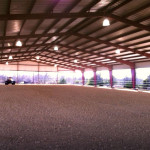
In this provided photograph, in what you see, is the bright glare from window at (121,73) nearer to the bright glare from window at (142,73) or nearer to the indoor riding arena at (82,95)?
the indoor riding arena at (82,95)

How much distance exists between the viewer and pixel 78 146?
2.96 m

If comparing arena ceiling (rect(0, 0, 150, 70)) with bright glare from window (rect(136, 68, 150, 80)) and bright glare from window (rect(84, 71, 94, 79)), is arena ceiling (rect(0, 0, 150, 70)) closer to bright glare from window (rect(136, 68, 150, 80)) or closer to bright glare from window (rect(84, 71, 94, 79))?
bright glare from window (rect(136, 68, 150, 80))

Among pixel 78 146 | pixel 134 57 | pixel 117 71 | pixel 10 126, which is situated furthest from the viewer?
pixel 117 71

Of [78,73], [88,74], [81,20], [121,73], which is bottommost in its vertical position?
[121,73]

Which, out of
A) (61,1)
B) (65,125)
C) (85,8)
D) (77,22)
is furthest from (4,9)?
(65,125)

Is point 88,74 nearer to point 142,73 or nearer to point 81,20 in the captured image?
point 142,73

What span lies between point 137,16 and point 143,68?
536 inches

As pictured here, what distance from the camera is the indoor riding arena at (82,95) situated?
3393mm

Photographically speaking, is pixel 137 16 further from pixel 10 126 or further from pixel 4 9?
pixel 10 126

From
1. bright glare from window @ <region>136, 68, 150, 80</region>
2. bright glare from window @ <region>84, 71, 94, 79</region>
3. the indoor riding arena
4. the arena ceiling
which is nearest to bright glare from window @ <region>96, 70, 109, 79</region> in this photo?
the indoor riding arena

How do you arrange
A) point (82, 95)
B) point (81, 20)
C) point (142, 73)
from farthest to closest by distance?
point (142, 73), point (82, 95), point (81, 20)

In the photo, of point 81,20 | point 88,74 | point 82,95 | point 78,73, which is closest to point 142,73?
point 82,95

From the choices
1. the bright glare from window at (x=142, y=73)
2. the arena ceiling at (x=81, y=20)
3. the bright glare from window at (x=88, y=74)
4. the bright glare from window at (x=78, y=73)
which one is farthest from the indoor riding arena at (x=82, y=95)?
the bright glare from window at (x=78, y=73)

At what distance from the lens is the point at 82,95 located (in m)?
13.3
